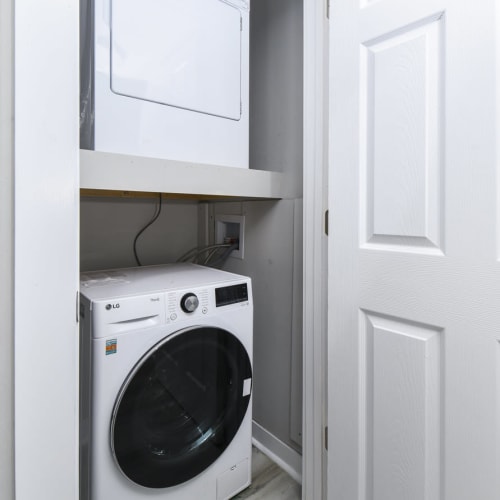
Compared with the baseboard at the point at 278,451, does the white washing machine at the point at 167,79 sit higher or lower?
higher

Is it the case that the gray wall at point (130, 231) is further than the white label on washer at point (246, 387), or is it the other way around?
the gray wall at point (130, 231)

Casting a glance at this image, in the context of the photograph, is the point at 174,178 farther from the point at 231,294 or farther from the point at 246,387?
the point at 246,387

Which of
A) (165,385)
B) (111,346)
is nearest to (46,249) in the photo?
(111,346)

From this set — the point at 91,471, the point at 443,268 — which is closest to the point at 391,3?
the point at 443,268

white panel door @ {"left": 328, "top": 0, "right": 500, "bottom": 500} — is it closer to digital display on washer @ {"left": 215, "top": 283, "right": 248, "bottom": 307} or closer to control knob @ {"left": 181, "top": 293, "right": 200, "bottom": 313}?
digital display on washer @ {"left": 215, "top": 283, "right": 248, "bottom": 307}

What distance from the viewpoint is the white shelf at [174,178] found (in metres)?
1.08

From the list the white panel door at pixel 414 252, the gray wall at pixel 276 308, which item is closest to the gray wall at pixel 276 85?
the gray wall at pixel 276 308

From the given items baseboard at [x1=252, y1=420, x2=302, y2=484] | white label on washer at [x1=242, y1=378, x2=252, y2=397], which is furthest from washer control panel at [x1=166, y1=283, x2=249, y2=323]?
baseboard at [x1=252, y1=420, x2=302, y2=484]

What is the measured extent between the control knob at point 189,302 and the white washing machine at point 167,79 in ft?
1.64

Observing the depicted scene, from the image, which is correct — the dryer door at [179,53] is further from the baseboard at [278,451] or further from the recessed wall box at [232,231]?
the baseboard at [278,451]

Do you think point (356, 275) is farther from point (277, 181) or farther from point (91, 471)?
point (91, 471)

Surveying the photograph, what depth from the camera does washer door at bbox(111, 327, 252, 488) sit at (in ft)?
3.67

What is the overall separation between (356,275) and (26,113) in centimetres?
92

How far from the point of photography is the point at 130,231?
1.84m
